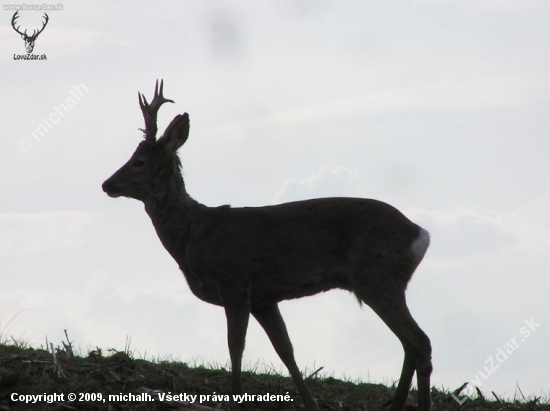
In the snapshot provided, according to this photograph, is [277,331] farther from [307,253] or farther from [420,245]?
[420,245]

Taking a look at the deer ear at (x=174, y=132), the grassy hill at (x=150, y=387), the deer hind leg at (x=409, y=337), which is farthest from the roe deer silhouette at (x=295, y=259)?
the deer ear at (x=174, y=132)

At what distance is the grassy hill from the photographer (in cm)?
888

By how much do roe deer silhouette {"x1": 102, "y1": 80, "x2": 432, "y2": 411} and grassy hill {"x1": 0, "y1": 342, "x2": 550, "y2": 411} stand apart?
1.14ft

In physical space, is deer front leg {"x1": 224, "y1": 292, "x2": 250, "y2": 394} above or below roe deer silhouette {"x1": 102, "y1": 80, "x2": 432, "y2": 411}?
below

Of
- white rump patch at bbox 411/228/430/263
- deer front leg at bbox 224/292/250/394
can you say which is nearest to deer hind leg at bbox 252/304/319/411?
deer front leg at bbox 224/292/250/394

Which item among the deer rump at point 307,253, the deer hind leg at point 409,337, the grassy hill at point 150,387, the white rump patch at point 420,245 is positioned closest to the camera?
the grassy hill at point 150,387

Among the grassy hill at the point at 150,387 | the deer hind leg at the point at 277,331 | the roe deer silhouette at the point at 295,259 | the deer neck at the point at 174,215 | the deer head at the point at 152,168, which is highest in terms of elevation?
the deer head at the point at 152,168

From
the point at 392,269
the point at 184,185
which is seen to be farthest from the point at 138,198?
the point at 392,269

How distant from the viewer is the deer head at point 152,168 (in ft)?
35.3

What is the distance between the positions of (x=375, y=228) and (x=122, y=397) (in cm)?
288

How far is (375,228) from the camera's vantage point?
9.94m

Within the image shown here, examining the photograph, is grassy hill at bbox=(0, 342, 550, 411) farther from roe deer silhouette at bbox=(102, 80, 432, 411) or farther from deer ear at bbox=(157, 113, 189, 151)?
deer ear at bbox=(157, 113, 189, 151)

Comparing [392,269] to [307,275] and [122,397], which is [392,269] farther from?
[122,397]

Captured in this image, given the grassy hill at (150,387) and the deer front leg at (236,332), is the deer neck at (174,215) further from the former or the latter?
the grassy hill at (150,387)
